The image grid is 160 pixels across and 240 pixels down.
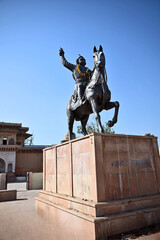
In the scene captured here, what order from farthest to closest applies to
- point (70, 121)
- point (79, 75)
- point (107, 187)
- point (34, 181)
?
1. point (34, 181)
2. point (70, 121)
3. point (79, 75)
4. point (107, 187)

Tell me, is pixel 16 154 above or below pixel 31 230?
above

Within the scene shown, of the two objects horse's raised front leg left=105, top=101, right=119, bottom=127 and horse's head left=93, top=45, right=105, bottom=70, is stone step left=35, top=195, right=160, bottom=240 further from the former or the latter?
horse's head left=93, top=45, right=105, bottom=70

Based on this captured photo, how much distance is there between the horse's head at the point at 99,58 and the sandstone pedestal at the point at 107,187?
1.96 m

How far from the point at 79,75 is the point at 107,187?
3420mm

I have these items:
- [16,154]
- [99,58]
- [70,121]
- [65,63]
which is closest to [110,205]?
[70,121]

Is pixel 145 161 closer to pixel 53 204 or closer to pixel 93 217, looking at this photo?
pixel 93 217

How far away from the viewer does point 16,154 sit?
30.2 metres

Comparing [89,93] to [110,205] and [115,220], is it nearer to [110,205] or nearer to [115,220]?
[110,205]

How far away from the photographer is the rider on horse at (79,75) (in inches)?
216

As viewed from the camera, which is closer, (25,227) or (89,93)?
(25,227)

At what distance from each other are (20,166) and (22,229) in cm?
2705

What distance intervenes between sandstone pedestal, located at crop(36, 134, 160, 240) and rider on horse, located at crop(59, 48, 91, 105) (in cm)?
155

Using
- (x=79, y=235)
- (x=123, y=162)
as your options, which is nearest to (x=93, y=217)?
(x=79, y=235)

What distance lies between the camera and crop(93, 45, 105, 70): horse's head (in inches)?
192
